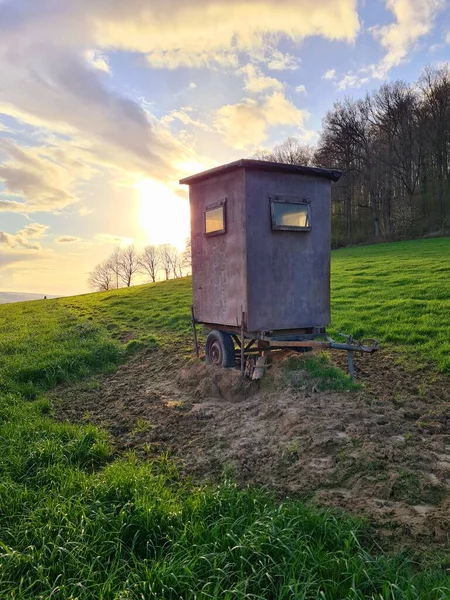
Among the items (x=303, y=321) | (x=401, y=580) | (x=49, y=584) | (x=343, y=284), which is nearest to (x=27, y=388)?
(x=303, y=321)

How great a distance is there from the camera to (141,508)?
11.8 ft

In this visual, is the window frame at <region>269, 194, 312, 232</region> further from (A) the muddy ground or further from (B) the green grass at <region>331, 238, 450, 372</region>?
(B) the green grass at <region>331, 238, 450, 372</region>

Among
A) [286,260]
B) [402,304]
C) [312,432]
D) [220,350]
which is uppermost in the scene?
[286,260]

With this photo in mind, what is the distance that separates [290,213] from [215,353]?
3389 millimetres

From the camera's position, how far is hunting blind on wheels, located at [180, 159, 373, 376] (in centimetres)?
760

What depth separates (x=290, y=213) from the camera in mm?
7949

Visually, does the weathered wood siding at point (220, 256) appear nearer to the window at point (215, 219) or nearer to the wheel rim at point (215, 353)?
the window at point (215, 219)

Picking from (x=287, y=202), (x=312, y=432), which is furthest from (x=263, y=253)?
(x=312, y=432)

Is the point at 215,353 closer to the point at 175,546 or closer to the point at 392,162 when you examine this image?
the point at 175,546

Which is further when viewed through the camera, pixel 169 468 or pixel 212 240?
pixel 212 240

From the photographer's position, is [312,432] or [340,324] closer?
[312,432]

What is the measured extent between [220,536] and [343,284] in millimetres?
15834

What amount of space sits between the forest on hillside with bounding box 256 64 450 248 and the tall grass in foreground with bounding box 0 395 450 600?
34.9 m

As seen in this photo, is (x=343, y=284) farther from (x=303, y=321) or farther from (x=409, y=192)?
(x=409, y=192)
